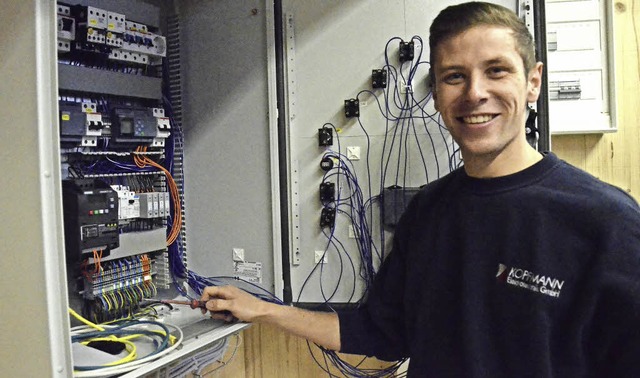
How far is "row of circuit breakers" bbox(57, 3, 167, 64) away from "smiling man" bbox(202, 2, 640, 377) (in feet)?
3.33

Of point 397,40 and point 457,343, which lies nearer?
point 457,343

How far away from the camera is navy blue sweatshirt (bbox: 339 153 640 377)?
96 cm

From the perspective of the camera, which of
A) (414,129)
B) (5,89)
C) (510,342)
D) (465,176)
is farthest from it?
(414,129)

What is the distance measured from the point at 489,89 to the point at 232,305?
921 millimetres

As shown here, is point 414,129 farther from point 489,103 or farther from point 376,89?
point 489,103

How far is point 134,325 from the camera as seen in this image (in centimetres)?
148

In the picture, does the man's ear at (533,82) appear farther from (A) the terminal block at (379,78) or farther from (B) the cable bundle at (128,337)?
(B) the cable bundle at (128,337)

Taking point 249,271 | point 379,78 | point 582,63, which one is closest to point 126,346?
point 249,271

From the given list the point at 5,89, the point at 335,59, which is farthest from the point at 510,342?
the point at 335,59

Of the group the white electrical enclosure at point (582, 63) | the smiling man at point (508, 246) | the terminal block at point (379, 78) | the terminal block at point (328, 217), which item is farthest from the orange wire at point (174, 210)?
the white electrical enclosure at point (582, 63)

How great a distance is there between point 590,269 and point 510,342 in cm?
23

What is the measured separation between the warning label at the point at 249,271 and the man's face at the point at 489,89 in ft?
3.30

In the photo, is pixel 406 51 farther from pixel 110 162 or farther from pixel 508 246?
pixel 110 162

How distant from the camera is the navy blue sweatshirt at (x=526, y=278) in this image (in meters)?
0.96
